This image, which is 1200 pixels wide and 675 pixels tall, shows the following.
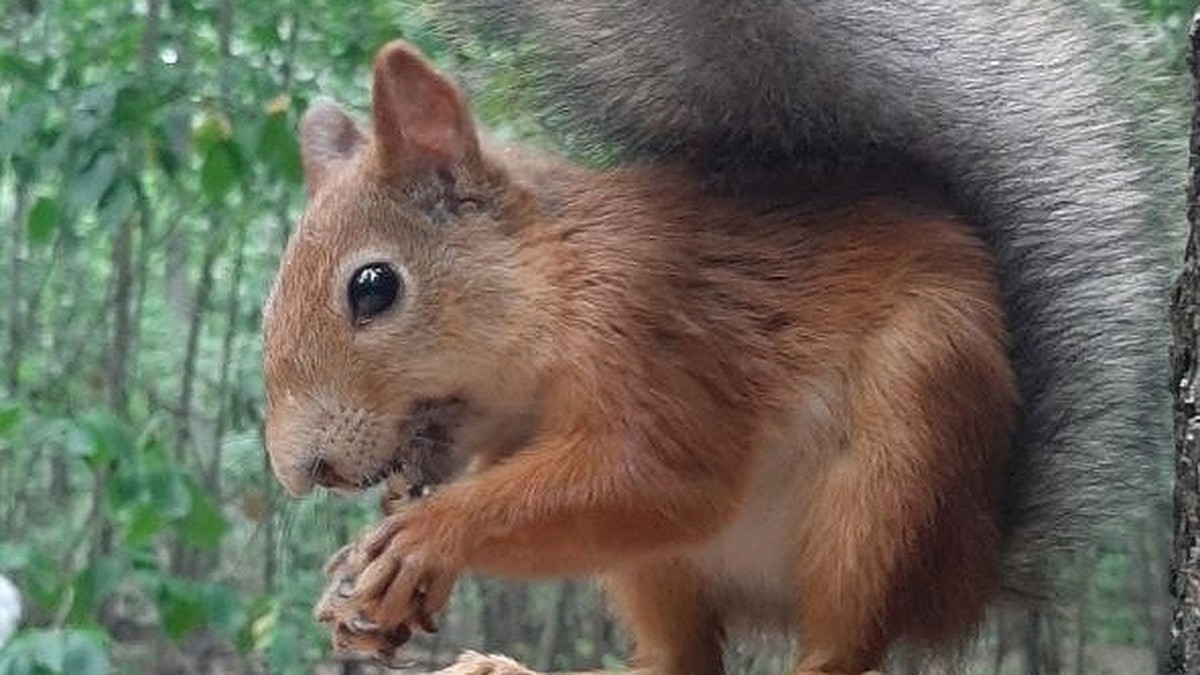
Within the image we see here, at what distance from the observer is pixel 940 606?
1.19m

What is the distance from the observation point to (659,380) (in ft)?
3.84

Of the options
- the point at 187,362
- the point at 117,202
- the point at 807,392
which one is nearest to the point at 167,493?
the point at 117,202

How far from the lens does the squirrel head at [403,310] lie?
1.12 m

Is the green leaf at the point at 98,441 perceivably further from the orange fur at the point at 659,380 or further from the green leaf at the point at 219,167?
the orange fur at the point at 659,380

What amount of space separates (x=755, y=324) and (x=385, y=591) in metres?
0.32

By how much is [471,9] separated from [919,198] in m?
0.36

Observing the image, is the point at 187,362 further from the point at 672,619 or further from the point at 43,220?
the point at 672,619

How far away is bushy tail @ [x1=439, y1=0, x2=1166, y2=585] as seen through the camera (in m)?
1.20

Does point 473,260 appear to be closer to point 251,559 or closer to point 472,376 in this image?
point 472,376

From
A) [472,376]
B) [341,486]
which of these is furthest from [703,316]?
[341,486]

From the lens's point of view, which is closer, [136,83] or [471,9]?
[471,9]

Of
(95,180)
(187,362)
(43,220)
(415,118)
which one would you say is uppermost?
(415,118)

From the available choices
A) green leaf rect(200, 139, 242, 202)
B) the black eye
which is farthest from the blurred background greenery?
the black eye

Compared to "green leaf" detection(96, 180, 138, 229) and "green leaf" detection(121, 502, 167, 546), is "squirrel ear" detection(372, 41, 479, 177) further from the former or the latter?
"green leaf" detection(96, 180, 138, 229)
